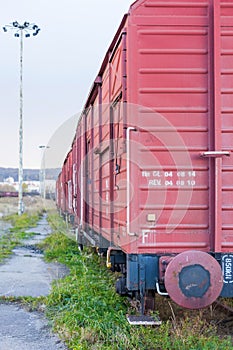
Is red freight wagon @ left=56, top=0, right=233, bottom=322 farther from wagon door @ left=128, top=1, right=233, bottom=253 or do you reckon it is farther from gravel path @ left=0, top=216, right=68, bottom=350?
gravel path @ left=0, top=216, right=68, bottom=350

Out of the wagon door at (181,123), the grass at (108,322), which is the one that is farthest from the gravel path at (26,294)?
the wagon door at (181,123)

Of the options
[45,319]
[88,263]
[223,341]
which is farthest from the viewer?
[88,263]

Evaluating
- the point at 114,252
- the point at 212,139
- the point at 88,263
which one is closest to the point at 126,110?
the point at 212,139

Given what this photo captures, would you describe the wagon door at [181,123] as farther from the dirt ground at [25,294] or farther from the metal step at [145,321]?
the dirt ground at [25,294]

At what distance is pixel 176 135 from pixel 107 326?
7.27 feet

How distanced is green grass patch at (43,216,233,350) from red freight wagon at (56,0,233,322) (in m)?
0.45

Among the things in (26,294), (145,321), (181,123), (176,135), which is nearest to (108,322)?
(145,321)

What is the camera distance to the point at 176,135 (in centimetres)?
521

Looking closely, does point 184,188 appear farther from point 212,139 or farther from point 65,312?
point 65,312

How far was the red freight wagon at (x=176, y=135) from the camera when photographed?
5113mm

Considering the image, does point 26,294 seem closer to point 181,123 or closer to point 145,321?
point 145,321

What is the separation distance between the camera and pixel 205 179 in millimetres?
5184

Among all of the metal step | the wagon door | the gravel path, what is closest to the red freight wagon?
the wagon door

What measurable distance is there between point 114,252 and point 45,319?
142 centimetres
